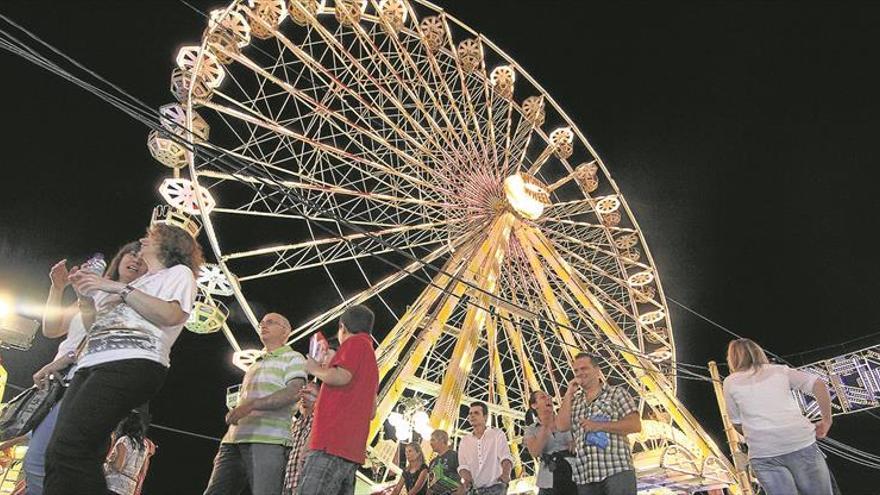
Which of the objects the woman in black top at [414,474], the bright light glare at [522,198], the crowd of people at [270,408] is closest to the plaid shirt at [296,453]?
the crowd of people at [270,408]

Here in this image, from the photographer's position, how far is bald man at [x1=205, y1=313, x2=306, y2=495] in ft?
13.5

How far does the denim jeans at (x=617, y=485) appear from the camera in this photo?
4.54 meters

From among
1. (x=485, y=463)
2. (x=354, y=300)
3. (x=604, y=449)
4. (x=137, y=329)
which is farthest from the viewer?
(x=354, y=300)

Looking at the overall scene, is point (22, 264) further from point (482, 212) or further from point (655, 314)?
point (655, 314)

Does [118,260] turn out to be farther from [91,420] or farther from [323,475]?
[323,475]

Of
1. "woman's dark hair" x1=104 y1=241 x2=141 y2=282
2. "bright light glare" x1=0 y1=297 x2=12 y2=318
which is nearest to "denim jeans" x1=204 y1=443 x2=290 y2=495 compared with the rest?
"woman's dark hair" x1=104 y1=241 x2=141 y2=282

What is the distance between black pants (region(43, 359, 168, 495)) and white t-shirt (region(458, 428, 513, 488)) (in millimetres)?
3723

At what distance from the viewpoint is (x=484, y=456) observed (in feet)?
20.4

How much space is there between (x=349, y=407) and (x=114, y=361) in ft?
4.73

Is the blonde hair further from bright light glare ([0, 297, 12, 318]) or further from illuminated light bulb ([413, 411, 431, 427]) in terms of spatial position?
bright light glare ([0, 297, 12, 318])

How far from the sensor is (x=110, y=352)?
10.5 feet

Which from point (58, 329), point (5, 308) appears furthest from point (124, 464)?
point (5, 308)

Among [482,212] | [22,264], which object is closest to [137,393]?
[482,212]

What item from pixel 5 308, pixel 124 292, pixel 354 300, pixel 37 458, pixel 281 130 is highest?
pixel 281 130
